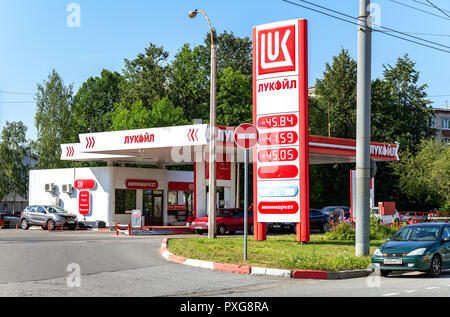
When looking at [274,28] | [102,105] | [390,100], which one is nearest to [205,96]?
[102,105]

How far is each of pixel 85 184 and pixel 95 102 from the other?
32503mm

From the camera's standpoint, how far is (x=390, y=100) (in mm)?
67625

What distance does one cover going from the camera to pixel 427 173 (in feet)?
197

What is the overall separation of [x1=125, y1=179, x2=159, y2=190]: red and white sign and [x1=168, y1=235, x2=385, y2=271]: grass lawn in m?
A: 17.3

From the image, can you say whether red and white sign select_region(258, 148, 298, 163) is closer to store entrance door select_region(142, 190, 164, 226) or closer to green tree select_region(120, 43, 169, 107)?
store entrance door select_region(142, 190, 164, 226)

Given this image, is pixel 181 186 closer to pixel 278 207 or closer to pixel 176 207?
pixel 176 207

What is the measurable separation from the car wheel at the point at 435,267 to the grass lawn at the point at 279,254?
177 centimetres

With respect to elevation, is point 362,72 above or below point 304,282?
above

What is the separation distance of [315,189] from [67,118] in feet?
98.9

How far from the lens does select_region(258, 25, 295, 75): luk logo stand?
22.6 metres

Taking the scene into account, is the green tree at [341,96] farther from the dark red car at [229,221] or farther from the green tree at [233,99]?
the dark red car at [229,221]
